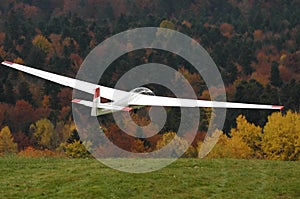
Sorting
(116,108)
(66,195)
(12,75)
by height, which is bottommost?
(66,195)

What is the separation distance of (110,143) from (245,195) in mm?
92100

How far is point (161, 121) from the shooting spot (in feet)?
437

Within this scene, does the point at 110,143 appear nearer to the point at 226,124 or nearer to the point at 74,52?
the point at 226,124

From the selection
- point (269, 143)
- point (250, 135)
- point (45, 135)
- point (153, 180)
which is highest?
point (250, 135)

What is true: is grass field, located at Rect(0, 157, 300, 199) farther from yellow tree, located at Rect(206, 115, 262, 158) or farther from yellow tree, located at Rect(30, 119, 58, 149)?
yellow tree, located at Rect(30, 119, 58, 149)

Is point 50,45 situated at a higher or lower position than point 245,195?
higher

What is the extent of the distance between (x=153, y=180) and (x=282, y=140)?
197 feet

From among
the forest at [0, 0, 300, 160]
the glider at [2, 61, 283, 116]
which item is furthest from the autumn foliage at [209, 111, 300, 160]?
the glider at [2, 61, 283, 116]

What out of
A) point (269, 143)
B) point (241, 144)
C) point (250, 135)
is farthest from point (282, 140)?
point (250, 135)

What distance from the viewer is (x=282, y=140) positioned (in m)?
89.6

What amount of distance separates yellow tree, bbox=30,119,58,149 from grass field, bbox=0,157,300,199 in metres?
105

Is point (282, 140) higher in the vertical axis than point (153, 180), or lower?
higher

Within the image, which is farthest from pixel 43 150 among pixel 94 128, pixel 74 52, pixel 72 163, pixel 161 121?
pixel 72 163

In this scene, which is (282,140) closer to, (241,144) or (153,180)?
(241,144)
